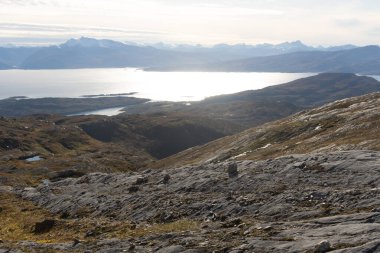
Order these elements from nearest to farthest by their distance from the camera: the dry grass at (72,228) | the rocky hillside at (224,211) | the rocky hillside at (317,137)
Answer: the rocky hillside at (224,211) < the dry grass at (72,228) < the rocky hillside at (317,137)

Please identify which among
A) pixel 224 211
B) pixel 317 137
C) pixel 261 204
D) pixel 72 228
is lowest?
pixel 72 228

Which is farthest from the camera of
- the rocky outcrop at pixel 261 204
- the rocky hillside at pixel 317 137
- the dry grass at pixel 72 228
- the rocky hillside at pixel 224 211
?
the rocky hillside at pixel 317 137

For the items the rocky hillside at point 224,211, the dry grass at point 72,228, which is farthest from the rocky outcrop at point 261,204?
the dry grass at point 72,228

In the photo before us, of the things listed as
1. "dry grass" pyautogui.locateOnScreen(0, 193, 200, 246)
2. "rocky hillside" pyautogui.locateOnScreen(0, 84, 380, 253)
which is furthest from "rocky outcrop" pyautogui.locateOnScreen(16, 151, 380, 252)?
"dry grass" pyautogui.locateOnScreen(0, 193, 200, 246)

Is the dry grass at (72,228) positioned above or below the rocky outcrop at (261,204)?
below

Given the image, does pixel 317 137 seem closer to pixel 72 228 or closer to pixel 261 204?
pixel 261 204

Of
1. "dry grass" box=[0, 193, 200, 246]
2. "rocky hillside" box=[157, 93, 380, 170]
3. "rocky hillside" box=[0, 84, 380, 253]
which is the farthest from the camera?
"rocky hillside" box=[157, 93, 380, 170]

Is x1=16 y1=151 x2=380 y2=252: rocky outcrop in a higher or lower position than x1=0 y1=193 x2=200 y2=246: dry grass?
higher

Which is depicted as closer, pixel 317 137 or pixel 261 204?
pixel 261 204

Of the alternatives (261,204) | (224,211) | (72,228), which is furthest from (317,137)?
(72,228)

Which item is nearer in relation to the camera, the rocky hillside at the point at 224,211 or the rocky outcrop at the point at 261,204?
the rocky outcrop at the point at 261,204

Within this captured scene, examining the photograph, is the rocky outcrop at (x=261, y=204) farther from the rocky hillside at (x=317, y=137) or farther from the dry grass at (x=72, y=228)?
the rocky hillside at (x=317, y=137)

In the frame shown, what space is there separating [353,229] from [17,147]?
621 feet

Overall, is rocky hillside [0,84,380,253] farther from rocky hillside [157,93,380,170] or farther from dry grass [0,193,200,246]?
rocky hillside [157,93,380,170]
